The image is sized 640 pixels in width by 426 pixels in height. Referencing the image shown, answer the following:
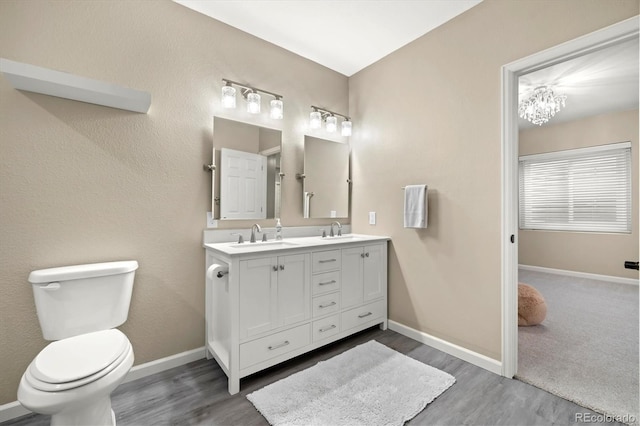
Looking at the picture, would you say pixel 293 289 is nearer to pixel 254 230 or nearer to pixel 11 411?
pixel 254 230

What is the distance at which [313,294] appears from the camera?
210 cm

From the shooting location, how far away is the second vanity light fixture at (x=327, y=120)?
2725mm

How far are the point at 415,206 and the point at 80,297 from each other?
89.4 inches

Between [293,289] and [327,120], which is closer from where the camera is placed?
[293,289]

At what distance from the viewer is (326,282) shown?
217cm

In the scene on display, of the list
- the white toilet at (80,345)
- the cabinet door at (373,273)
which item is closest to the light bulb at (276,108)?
the cabinet door at (373,273)

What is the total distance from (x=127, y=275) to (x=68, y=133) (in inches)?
35.3

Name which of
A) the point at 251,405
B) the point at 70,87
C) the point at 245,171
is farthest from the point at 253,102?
the point at 251,405

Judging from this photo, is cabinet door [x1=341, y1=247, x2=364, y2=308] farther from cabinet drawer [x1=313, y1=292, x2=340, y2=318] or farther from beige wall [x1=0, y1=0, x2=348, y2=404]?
beige wall [x1=0, y1=0, x2=348, y2=404]

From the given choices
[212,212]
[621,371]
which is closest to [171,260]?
[212,212]

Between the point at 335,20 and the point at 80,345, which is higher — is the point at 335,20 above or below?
above

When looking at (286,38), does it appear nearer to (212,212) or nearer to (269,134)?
(269,134)

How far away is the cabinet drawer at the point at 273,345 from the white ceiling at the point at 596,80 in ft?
10.2

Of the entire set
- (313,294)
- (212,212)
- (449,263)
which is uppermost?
(212,212)
